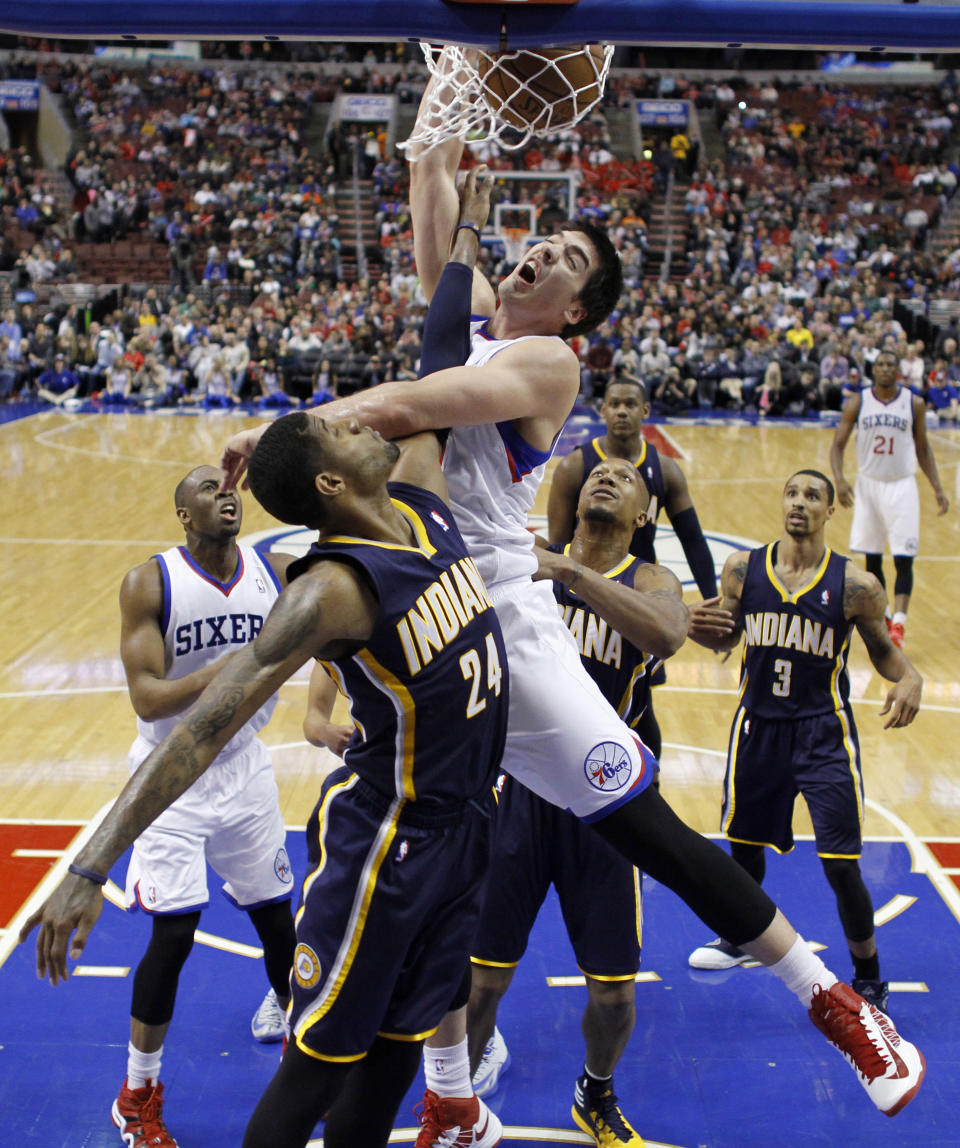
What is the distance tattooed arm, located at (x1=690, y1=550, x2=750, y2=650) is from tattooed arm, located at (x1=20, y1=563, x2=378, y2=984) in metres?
2.13

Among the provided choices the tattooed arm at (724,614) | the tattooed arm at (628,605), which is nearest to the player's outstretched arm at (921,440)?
the tattooed arm at (724,614)

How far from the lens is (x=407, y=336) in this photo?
20.6 metres

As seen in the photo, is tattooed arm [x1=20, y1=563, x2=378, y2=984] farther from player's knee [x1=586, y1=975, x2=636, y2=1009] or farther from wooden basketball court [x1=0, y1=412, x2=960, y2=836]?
wooden basketball court [x1=0, y1=412, x2=960, y2=836]

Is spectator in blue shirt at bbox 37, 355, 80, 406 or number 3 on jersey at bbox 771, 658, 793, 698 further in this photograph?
spectator in blue shirt at bbox 37, 355, 80, 406

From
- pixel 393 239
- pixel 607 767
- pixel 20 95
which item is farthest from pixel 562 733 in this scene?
pixel 20 95

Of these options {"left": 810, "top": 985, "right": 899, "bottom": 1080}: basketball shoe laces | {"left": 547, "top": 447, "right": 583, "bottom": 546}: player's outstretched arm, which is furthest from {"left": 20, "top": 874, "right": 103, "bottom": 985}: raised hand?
{"left": 547, "top": 447, "right": 583, "bottom": 546}: player's outstretched arm

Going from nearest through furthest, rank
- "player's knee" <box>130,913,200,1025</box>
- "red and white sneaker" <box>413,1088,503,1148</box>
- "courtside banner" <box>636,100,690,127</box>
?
"red and white sneaker" <box>413,1088,503,1148</box>
"player's knee" <box>130,913,200,1025</box>
"courtside banner" <box>636,100,690,127</box>

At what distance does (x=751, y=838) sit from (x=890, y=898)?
1.01 metres

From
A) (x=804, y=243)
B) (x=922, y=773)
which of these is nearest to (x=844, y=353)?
(x=804, y=243)

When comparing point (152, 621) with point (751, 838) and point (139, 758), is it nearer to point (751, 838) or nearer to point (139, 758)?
point (139, 758)

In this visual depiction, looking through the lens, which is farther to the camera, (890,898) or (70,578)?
(70,578)

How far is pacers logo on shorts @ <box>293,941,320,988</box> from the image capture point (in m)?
2.79

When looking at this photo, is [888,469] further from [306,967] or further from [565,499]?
[306,967]

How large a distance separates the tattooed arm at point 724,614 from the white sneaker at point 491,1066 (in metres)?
1.58
